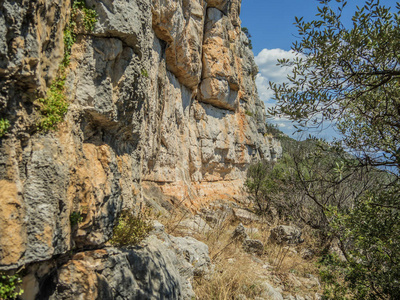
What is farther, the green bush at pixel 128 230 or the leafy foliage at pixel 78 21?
the green bush at pixel 128 230

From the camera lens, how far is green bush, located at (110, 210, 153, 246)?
3.51 m

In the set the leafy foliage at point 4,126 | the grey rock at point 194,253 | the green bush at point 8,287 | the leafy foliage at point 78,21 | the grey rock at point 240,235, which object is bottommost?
the grey rock at point 240,235

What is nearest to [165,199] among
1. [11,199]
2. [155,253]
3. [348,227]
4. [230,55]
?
[155,253]

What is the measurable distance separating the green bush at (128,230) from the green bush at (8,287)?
1.37m

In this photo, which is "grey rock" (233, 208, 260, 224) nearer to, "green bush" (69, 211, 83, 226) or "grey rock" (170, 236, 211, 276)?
"grey rock" (170, 236, 211, 276)

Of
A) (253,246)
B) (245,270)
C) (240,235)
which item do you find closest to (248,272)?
(245,270)

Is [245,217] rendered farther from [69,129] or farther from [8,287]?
[8,287]

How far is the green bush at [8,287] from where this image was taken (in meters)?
2.00

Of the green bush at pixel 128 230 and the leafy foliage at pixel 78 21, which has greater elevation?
the leafy foliage at pixel 78 21

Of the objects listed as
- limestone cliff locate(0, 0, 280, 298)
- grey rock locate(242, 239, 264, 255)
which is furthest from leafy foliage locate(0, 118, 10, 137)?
grey rock locate(242, 239, 264, 255)

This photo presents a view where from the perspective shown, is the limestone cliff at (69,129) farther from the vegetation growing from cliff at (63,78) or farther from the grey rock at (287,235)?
the grey rock at (287,235)

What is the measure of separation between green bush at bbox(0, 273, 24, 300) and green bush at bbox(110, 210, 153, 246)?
4.50ft

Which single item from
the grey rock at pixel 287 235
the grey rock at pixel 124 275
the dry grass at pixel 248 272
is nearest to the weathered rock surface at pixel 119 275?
the grey rock at pixel 124 275

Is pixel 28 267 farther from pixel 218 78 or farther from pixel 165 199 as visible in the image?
pixel 218 78
